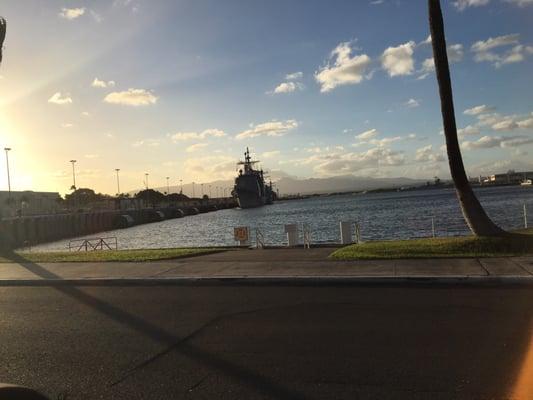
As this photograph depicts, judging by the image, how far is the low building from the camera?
345 ft

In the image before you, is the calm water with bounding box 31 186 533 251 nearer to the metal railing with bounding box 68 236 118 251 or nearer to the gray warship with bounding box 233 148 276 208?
the metal railing with bounding box 68 236 118 251

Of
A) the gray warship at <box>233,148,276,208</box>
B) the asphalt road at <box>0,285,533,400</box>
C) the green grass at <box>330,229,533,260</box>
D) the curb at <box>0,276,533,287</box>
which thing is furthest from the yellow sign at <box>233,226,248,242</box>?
the gray warship at <box>233,148,276,208</box>

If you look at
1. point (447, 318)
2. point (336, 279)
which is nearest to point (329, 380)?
point (447, 318)

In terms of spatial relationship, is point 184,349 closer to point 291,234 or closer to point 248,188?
point 291,234

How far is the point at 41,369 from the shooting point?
608cm

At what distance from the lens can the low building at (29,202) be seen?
10525cm

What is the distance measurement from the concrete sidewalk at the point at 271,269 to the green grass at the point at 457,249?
1.88 feet

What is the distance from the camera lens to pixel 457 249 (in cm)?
1404

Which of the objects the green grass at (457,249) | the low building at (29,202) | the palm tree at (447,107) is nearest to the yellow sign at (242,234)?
the green grass at (457,249)

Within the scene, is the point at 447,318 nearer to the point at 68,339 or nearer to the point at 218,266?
the point at 68,339

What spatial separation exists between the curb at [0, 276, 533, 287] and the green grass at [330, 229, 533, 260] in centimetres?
297

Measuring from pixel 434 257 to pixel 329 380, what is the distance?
8893mm

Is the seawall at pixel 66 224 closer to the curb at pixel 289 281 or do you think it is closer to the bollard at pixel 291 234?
the bollard at pixel 291 234

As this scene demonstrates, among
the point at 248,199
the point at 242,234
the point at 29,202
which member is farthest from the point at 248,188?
the point at 242,234
